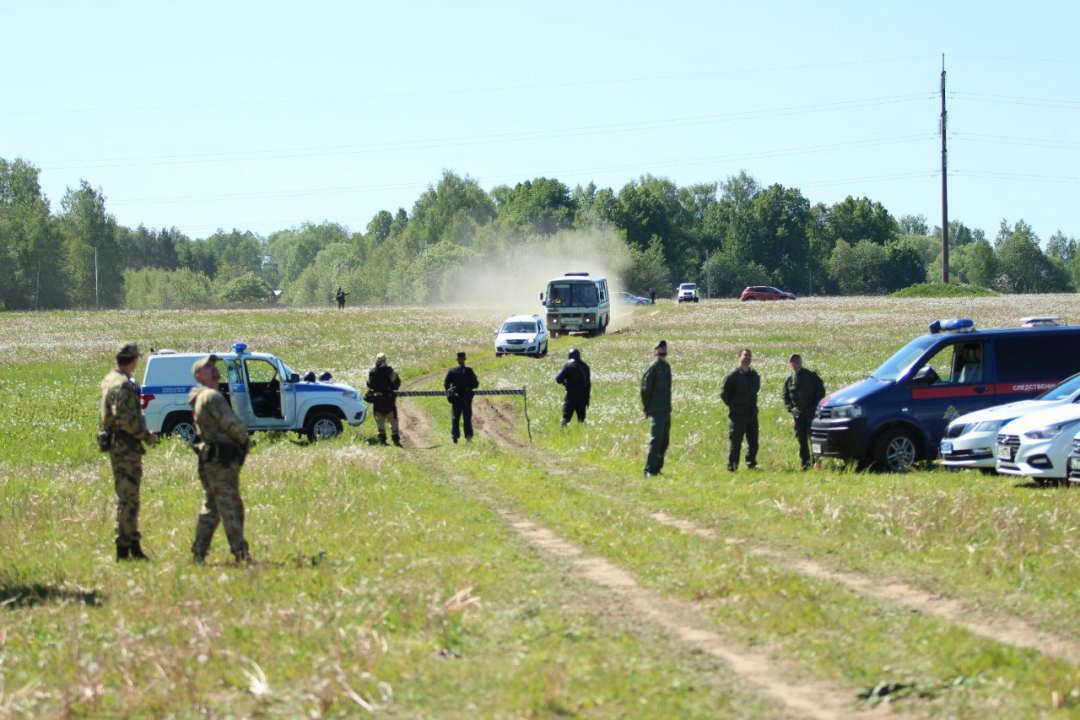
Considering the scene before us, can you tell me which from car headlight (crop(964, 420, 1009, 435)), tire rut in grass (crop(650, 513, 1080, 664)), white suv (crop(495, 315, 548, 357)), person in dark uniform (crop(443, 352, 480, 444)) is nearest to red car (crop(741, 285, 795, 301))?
white suv (crop(495, 315, 548, 357))

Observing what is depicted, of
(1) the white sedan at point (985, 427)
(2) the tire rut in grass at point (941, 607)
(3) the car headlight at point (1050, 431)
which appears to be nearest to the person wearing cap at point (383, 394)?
(1) the white sedan at point (985, 427)

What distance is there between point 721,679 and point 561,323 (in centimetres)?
4833

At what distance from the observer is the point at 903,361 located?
18156 millimetres

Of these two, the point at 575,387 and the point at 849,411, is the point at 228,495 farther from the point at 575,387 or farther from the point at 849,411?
the point at 575,387

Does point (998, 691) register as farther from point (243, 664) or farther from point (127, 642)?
point (127, 642)

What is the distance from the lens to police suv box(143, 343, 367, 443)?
73.3ft

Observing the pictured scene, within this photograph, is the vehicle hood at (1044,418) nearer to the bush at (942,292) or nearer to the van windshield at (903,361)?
the van windshield at (903,361)

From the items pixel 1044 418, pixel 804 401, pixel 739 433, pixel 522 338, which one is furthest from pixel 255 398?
pixel 522 338

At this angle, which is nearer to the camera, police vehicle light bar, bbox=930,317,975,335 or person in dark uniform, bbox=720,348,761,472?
person in dark uniform, bbox=720,348,761,472

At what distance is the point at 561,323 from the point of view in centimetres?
5544

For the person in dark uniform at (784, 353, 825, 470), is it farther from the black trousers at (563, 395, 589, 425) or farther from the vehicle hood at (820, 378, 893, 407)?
the black trousers at (563, 395, 589, 425)

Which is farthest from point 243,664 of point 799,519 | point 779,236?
point 779,236

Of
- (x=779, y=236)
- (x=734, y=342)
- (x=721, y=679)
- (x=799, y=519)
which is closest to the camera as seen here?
(x=721, y=679)

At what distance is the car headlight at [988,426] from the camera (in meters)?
16.1
